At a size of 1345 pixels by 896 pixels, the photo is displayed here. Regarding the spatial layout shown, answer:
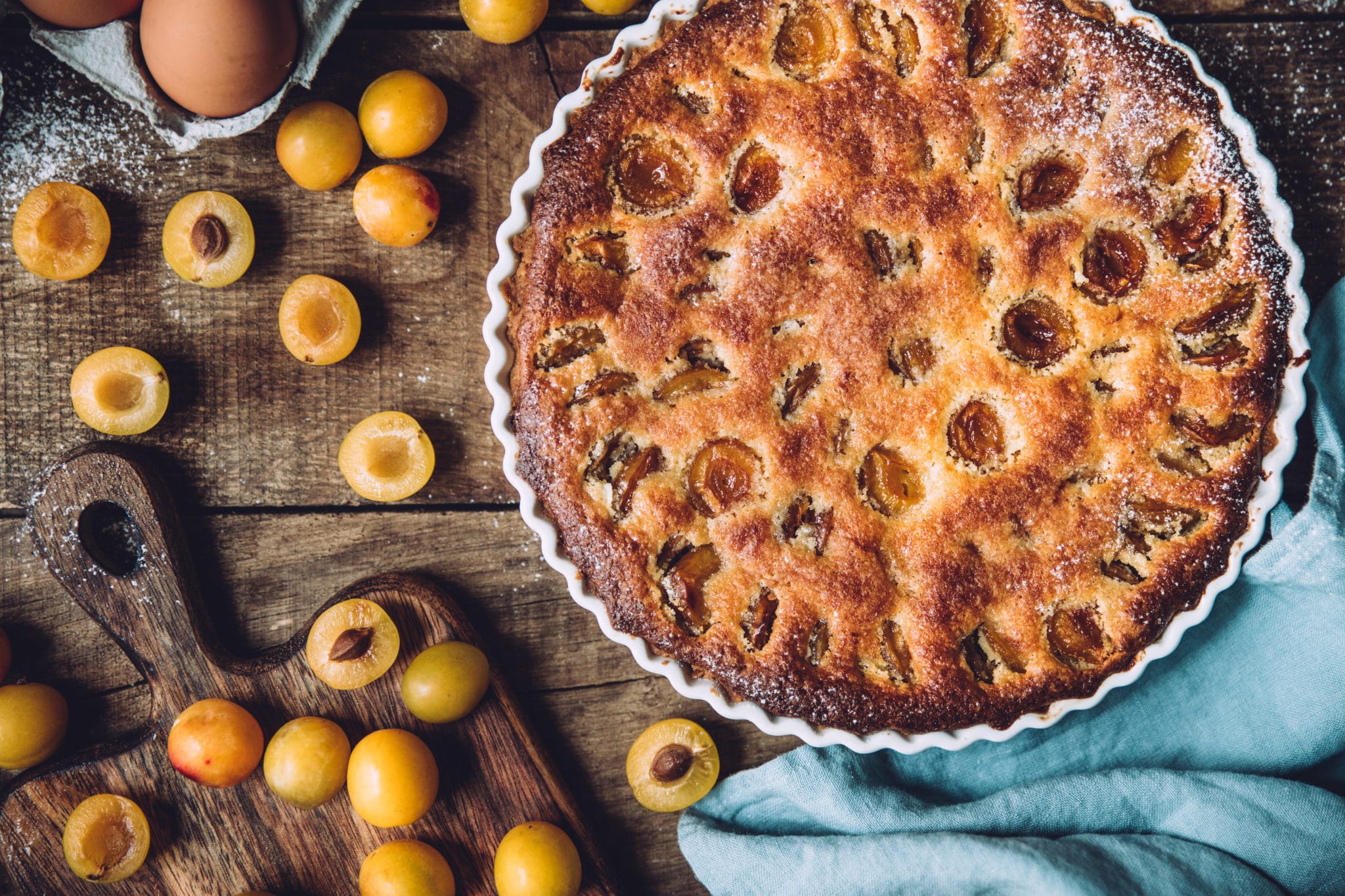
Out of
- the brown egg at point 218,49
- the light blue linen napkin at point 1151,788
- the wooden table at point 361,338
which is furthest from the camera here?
the wooden table at point 361,338

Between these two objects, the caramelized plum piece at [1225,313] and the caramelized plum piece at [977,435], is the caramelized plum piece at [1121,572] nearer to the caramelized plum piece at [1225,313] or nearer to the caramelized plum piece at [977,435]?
the caramelized plum piece at [977,435]

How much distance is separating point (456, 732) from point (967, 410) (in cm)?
116

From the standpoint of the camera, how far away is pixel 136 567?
1.71m

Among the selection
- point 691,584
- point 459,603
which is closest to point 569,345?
point 691,584

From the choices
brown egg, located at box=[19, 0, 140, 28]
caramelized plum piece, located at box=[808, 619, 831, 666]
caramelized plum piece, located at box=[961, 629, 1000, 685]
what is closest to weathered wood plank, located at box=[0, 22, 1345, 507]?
brown egg, located at box=[19, 0, 140, 28]

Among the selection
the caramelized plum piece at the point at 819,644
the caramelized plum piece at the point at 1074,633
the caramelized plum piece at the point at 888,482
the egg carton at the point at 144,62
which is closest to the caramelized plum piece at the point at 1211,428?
the caramelized plum piece at the point at 1074,633

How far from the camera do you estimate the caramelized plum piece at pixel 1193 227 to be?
149cm

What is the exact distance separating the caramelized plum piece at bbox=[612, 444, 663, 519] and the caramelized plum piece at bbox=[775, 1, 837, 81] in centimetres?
69

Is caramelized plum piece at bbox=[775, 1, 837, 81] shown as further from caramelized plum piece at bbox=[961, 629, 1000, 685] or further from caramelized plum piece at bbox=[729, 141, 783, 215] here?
caramelized plum piece at bbox=[961, 629, 1000, 685]

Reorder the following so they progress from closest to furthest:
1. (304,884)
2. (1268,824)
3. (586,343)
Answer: (586,343), (1268,824), (304,884)

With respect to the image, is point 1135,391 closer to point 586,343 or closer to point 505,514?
point 586,343

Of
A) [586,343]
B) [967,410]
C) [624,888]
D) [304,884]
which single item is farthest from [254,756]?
[967,410]

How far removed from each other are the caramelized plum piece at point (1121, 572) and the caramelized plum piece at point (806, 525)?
1.57 feet

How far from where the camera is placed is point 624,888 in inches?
71.8
